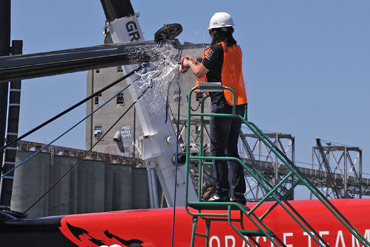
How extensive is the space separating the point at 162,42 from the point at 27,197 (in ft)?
107

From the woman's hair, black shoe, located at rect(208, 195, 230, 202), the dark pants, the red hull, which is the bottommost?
the red hull

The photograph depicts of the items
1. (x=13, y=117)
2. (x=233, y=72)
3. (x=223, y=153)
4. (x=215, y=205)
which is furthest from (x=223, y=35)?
(x=13, y=117)

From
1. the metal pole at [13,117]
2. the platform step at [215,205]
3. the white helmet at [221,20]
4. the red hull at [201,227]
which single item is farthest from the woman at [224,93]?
the metal pole at [13,117]

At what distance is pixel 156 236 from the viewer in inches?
383

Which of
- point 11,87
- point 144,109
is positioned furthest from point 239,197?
point 11,87

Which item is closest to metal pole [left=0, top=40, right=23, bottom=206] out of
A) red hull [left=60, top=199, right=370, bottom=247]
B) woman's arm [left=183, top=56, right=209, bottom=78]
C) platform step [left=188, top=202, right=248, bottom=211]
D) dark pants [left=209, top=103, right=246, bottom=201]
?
red hull [left=60, top=199, right=370, bottom=247]

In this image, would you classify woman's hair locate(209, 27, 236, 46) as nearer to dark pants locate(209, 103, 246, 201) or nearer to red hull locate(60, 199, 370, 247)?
dark pants locate(209, 103, 246, 201)

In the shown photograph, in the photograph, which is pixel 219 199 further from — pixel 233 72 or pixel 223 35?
pixel 223 35

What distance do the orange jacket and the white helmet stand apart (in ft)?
0.65

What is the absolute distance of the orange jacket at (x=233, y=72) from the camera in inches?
306

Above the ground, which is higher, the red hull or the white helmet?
the white helmet

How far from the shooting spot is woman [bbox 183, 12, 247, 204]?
25.2ft

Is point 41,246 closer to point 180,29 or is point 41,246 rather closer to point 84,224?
point 84,224

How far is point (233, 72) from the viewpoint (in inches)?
308
